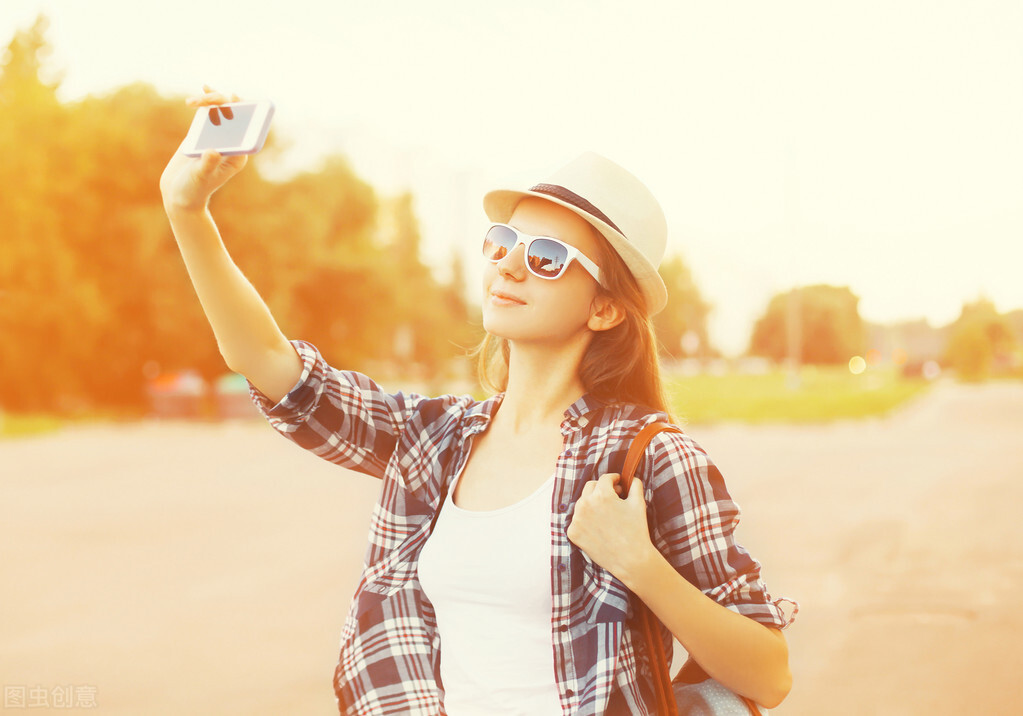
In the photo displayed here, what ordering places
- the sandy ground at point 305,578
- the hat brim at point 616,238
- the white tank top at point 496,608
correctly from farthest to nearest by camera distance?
the sandy ground at point 305,578
the hat brim at point 616,238
the white tank top at point 496,608

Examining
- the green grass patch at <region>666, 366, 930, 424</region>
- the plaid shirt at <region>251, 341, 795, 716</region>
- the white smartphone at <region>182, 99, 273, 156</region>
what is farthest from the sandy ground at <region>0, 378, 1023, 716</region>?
the green grass patch at <region>666, 366, 930, 424</region>

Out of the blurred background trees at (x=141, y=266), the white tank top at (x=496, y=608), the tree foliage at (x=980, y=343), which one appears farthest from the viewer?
the blurred background trees at (x=141, y=266)

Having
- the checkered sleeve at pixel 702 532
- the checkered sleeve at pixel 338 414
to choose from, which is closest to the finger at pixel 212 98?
the checkered sleeve at pixel 338 414

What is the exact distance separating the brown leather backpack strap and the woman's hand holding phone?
86 centimetres

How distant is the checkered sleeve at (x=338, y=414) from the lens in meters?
2.06

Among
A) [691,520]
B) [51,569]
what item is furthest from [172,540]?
[691,520]

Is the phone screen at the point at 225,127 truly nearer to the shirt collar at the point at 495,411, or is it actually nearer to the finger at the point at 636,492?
the shirt collar at the point at 495,411

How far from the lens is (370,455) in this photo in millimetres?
2158

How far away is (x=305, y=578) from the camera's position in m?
7.30

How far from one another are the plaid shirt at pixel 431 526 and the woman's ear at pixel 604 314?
172 millimetres

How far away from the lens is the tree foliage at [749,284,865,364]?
26.6m

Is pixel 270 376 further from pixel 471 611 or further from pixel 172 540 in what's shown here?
pixel 172 540

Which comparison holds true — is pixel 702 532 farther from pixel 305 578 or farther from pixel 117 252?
pixel 117 252

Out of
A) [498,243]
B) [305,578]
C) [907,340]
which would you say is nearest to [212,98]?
[498,243]
